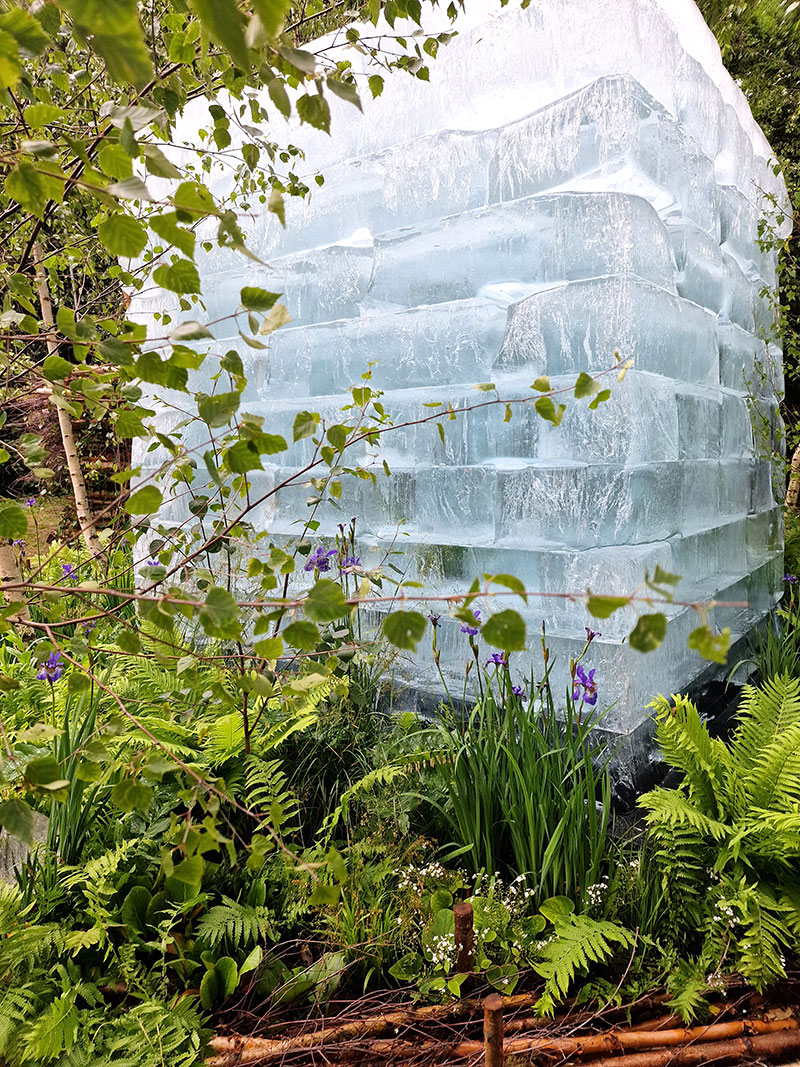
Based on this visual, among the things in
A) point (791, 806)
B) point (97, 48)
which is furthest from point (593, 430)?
point (97, 48)

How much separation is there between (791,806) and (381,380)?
172cm

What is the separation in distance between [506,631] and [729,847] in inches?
47.6

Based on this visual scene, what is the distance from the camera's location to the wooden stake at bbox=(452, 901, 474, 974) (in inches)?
50.9

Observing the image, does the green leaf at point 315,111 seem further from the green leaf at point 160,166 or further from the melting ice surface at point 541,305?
the melting ice surface at point 541,305

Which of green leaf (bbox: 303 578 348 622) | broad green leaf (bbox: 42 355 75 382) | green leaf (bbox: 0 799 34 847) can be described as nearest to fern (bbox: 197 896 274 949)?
green leaf (bbox: 0 799 34 847)

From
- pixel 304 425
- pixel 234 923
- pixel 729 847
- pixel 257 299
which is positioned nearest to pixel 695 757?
pixel 729 847

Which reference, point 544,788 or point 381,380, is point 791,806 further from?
point 381,380

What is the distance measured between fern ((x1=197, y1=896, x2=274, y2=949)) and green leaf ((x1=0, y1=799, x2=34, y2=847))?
0.93m

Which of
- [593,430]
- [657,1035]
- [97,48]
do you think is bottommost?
[657,1035]

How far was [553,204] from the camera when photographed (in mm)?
1995

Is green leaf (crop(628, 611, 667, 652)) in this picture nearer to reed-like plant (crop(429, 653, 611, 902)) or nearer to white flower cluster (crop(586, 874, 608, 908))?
reed-like plant (crop(429, 653, 611, 902))

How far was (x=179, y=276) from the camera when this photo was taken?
64 centimetres

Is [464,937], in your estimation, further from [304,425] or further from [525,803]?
[304,425]

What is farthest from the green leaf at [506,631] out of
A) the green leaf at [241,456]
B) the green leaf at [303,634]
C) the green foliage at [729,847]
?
the green foliage at [729,847]
